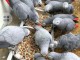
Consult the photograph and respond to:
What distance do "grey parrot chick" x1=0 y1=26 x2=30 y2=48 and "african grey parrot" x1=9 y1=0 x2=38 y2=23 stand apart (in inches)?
5.3

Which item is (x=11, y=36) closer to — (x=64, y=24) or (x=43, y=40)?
(x=43, y=40)

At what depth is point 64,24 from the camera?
127 centimetres

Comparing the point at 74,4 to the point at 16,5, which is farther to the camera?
the point at 74,4

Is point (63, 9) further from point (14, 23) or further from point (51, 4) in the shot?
point (14, 23)

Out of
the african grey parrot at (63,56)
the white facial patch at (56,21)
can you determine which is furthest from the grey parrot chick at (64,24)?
the african grey parrot at (63,56)

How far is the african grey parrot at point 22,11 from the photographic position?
1.31m

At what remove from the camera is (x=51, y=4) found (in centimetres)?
146

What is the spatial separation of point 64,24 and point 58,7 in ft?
0.74

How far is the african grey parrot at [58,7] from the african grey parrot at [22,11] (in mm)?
148

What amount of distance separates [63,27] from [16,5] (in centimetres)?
32

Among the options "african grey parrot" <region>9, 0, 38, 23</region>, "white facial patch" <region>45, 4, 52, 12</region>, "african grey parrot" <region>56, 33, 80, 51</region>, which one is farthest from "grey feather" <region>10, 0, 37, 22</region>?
"african grey parrot" <region>56, 33, 80, 51</region>

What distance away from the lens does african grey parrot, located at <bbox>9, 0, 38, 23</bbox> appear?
1313mm

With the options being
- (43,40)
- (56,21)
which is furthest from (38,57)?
(56,21)

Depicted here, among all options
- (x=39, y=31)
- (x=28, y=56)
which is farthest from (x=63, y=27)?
(x=28, y=56)
